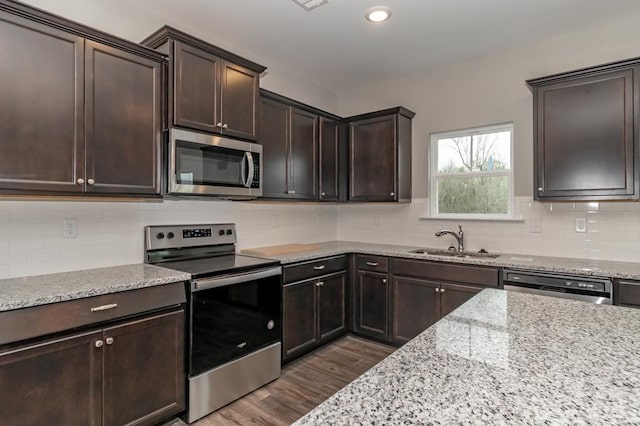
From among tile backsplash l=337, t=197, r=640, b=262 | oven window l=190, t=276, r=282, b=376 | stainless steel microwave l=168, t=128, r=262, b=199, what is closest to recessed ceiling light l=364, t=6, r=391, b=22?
stainless steel microwave l=168, t=128, r=262, b=199

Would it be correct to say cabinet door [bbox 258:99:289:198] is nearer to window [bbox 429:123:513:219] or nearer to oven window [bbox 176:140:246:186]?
oven window [bbox 176:140:246:186]

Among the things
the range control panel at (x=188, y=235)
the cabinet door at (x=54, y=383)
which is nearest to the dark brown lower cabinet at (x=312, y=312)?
the range control panel at (x=188, y=235)

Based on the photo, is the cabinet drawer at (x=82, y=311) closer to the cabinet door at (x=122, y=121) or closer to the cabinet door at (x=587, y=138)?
the cabinet door at (x=122, y=121)

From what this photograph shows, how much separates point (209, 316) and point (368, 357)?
1.57 metres

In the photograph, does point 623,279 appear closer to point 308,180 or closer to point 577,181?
point 577,181

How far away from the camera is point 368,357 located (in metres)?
3.18

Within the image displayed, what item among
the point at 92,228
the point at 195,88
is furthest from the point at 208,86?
the point at 92,228

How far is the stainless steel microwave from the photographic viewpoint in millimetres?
2342

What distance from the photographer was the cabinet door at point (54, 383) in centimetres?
156

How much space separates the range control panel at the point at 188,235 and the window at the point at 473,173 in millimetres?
2107

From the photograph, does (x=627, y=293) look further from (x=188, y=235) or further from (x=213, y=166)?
(x=188, y=235)

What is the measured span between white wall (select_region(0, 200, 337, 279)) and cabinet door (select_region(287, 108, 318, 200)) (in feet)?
1.47

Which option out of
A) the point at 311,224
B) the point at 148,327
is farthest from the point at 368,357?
the point at 148,327

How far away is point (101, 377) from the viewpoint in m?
1.82
